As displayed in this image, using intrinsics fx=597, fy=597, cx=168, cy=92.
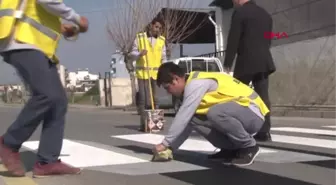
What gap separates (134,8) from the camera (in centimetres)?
2877

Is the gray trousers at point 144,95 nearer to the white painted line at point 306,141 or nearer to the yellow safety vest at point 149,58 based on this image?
the yellow safety vest at point 149,58

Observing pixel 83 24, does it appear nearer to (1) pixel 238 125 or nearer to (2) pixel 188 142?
(1) pixel 238 125

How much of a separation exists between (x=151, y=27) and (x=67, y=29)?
4570 millimetres

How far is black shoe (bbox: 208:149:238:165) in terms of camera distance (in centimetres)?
564

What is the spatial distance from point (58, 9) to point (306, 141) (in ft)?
13.2

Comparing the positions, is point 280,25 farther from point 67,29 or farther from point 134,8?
point 67,29

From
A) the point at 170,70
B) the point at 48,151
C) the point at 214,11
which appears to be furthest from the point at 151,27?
the point at 214,11

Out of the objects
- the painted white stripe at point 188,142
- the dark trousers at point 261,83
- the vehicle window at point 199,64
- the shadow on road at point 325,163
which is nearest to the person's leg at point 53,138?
the painted white stripe at point 188,142

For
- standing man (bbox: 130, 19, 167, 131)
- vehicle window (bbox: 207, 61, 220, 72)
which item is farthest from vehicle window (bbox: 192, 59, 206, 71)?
standing man (bbox: 130, 19, 167, 131)

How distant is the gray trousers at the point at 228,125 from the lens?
207 inches

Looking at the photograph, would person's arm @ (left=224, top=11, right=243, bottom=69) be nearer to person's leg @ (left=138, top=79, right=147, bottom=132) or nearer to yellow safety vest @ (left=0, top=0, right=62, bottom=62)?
person's leg @ (left=138, top=79, right=147, bottom=132)

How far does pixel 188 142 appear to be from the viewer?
7355mm

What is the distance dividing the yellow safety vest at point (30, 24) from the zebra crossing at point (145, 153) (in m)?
1.27

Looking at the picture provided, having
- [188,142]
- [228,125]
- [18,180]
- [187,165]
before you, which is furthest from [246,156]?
[18,180]
